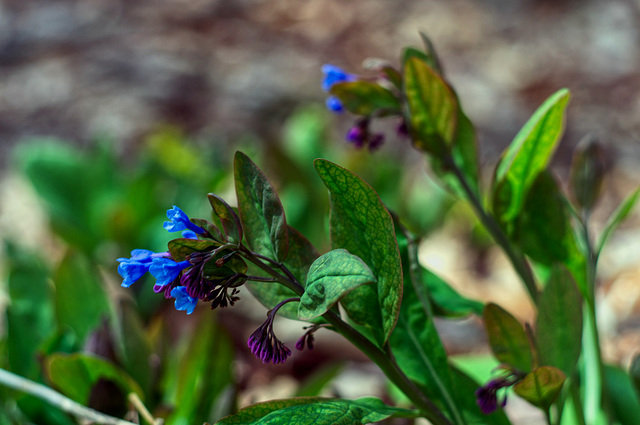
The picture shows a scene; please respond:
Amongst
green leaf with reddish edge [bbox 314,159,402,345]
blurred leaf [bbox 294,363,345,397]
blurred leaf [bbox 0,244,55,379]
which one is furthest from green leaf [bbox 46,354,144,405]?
green leaf with reddish edge [bbox 314,159,402,345]

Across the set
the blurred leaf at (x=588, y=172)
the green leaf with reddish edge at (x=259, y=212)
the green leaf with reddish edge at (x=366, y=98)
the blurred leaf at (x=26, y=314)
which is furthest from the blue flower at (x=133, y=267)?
the blurred leaf at (x=588, y=172)

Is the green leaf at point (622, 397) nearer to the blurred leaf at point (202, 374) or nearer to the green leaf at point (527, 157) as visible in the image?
the green leaf at point (527, 157)

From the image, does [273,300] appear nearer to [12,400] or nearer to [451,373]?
[451,373]

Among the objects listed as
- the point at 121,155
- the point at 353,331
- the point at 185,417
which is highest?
the point at 121,155

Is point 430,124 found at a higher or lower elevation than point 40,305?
higher

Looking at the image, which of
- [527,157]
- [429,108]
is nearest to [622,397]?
[527,157]

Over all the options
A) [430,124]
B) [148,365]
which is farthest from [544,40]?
[148,365]

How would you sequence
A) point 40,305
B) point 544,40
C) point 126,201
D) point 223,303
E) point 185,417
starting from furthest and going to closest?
1. point 544,40
2. point 126,201
3. point 40,305
4. point 185,417
5. point 223,303
